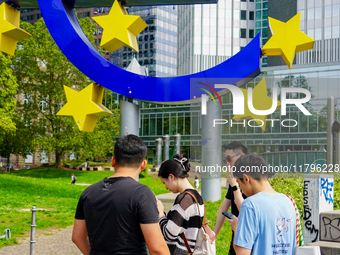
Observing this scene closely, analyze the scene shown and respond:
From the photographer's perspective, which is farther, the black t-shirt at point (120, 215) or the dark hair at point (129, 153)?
the dark hair at point (129, 153)

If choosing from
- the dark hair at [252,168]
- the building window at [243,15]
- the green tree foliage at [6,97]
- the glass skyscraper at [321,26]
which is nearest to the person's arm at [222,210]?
the dark hair at [252,168]

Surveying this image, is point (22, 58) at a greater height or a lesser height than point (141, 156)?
greater

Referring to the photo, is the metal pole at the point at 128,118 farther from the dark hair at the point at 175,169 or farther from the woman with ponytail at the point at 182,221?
the woman with ponytail at the point at 182,221

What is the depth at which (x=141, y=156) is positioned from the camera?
2879 millimetres

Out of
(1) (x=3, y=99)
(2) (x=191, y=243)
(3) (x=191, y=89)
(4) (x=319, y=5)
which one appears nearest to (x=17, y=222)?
(3) (x=191, y=89)

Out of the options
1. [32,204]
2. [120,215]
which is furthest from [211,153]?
[32,204]

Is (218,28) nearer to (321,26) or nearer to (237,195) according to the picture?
(321,26)

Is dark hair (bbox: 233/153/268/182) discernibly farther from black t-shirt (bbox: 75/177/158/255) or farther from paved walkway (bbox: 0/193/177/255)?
paved walkway (bbox: 0/193/177/255)

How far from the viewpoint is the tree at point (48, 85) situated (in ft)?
113

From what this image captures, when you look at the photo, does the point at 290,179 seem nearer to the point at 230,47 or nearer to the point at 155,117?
the point at 155,117

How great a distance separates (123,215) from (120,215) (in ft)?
0.07

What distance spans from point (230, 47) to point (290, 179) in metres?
44.8

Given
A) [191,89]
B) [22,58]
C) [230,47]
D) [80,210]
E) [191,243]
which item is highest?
[230,47]

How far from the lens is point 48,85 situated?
35.8 m
